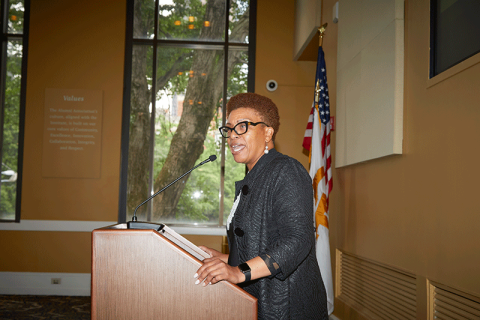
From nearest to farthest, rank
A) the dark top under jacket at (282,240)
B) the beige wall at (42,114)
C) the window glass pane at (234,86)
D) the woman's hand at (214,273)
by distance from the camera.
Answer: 1. the woman's hand at (214,273)
2. the dark top under jacket at (282,240)
3. the beige wall at (42,114)
4. the window glass pane at (234,86)

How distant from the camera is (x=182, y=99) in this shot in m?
5.41

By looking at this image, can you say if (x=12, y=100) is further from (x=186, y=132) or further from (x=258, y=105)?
(x=258, y=105)

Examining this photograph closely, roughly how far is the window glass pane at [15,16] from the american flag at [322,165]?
13.8 feet

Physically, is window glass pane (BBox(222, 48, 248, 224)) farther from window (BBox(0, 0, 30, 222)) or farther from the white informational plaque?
window (BBox(0, 0, 30, 222))

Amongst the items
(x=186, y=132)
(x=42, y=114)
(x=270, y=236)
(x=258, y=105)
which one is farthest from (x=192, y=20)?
(x=270, y=236)

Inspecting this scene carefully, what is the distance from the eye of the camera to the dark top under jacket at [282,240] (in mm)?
1261

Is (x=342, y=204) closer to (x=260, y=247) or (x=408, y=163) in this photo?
(x=408, y=163)

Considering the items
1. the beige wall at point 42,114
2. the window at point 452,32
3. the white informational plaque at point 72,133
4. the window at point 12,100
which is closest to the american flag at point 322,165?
the window at point 452,32

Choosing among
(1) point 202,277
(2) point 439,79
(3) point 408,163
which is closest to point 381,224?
(3) point 408,163

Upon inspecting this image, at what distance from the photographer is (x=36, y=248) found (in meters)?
5.07

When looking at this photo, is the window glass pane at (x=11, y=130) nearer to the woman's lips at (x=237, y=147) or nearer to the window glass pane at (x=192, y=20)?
the window glass pane at (x=192, y=20)

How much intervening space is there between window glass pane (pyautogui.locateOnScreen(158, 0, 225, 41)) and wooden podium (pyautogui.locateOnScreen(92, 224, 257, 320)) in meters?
4.72

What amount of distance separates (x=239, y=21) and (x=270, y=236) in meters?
4.65

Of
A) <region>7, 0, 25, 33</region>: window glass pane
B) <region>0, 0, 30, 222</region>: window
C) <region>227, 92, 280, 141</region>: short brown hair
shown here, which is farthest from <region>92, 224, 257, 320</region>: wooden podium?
<region>7, 0, 25, 33</region>: window glass pane
